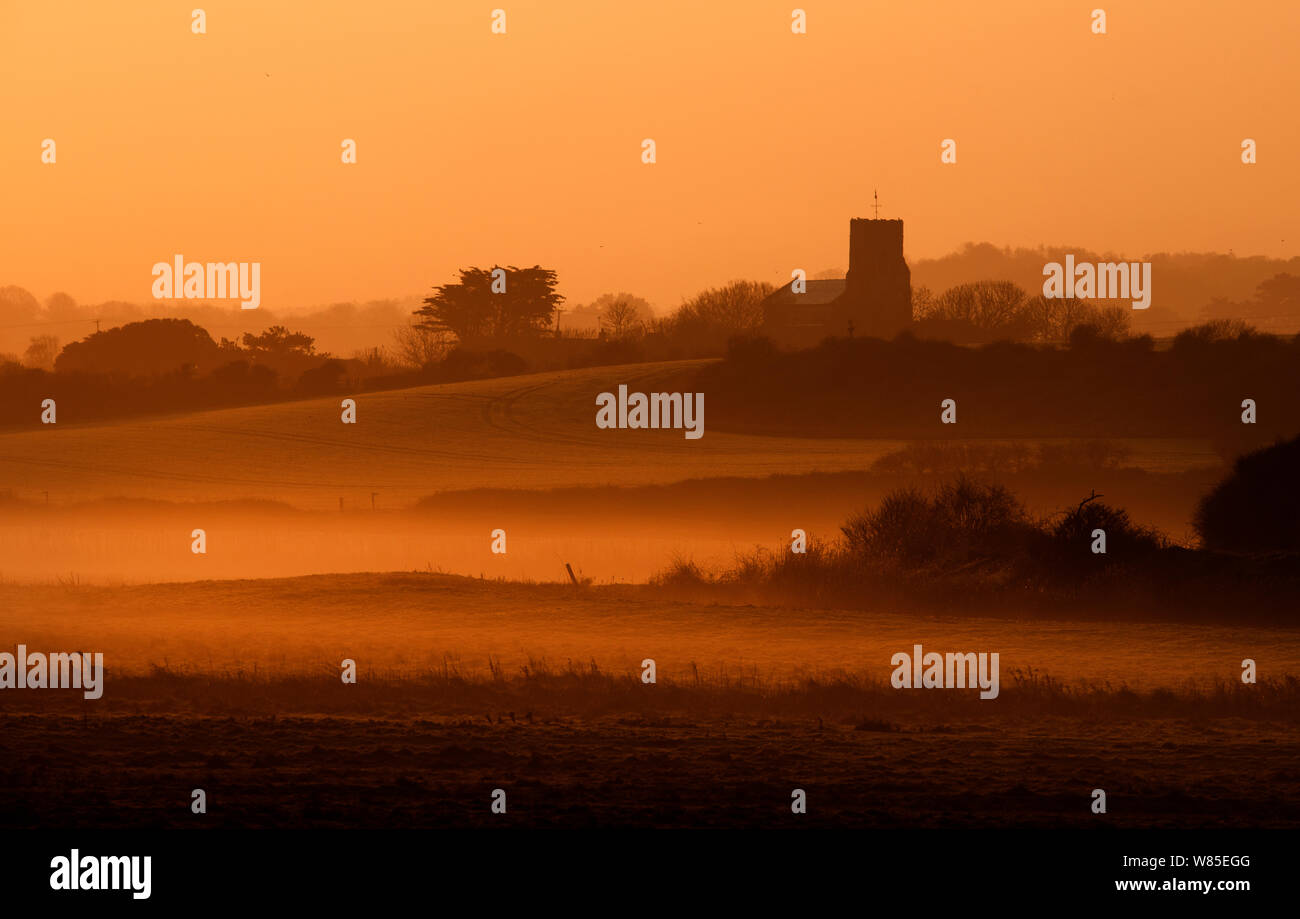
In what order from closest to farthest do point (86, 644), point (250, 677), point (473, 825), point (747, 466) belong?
point (473, 825)
point (250, 677)
point (86, 644)
point (747, 466)

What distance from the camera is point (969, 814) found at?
10883 millimetres

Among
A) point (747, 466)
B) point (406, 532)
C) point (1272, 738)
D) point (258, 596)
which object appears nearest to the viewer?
point (1272, 738)

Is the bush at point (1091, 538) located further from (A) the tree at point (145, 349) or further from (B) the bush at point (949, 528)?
(A) the tree at point (145, 349)

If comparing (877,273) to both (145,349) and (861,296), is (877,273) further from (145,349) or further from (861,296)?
(145,349)

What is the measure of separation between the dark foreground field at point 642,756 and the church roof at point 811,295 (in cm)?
10823

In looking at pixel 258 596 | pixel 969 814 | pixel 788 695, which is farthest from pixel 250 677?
pixel 258 596

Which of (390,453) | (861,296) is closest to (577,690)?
(390,453)

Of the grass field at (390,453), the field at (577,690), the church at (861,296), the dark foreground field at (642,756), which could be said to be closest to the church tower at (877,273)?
the church at (861,296)

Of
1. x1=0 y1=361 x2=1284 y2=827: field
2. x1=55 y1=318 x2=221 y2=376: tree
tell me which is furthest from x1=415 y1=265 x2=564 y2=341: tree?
x1=0 y1=361 x2=1284 y2=827: field

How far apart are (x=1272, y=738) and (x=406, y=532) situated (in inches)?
1650

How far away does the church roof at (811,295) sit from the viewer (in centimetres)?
12512

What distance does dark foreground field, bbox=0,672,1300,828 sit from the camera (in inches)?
429

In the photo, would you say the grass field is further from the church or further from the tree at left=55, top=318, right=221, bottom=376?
the church
